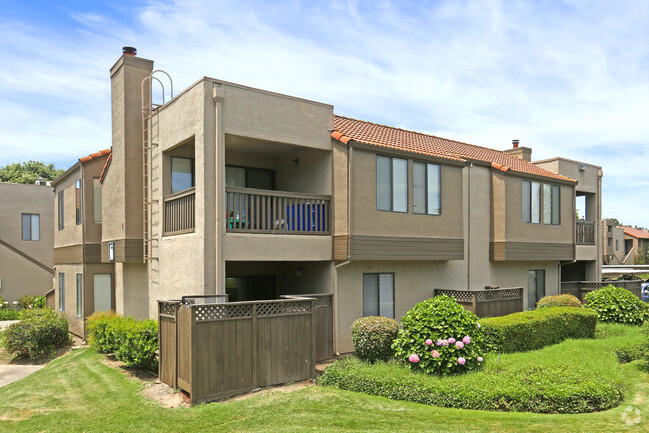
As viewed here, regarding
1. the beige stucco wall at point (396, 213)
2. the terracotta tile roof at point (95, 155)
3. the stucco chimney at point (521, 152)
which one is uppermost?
the stucco chimney at point (521, 152)

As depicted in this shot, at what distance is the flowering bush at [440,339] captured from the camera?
1138cm

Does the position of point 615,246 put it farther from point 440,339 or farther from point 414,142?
point 440,339

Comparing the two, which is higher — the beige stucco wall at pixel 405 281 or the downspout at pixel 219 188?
the downspout at pixel 219 188

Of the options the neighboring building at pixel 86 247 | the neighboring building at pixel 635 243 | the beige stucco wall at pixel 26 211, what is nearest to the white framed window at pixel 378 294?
the neighboring building at pixel 86 247

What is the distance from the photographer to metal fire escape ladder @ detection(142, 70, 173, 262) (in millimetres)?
15500

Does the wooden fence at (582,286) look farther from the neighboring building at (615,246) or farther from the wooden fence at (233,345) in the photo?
the neighboring building at (615,246)

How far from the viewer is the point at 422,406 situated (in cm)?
999

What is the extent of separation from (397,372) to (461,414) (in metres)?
2.16

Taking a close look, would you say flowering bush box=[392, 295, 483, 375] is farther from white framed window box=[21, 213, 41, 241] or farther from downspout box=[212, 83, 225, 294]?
white framed window box=[21, 213, 41, 241]

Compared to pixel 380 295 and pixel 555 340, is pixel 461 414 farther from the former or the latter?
pixel 555 340

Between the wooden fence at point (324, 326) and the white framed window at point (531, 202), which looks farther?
the white framed window at point (531, 202)

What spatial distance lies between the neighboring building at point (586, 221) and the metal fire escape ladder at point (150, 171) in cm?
1722

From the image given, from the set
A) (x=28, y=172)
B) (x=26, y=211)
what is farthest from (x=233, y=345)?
(x=28, y=172)

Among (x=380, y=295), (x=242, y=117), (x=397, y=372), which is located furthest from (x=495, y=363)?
(x=242, y=117)
